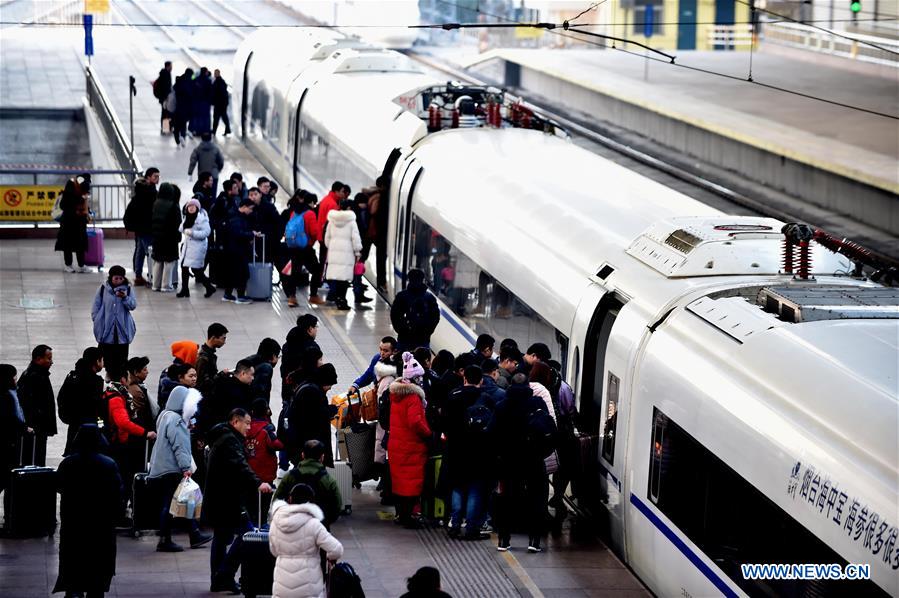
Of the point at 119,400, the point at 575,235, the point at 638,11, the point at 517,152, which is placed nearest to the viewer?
the point at 119,400

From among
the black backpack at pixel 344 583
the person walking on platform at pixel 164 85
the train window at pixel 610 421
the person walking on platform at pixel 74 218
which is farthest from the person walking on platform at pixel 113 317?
the person walking on platform at pixel 164 85

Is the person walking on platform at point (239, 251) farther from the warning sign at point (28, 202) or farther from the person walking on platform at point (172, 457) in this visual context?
the person walking on platform at point (172, 457)

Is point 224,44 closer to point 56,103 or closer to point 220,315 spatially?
point 56,103

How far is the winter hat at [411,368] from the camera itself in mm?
13602

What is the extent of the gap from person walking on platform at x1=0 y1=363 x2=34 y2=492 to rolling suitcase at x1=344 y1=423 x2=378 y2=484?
2786mm

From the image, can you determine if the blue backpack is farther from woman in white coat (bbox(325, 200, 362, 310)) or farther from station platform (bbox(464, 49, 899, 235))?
station platform (bbox(464, 49, 899, 235))

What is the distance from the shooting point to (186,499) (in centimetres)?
1220

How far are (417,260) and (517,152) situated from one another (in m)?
2.00

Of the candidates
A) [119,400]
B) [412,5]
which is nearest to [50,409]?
[119,400]

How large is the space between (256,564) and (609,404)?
3.15 meters

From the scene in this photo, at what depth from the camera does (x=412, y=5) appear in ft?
197

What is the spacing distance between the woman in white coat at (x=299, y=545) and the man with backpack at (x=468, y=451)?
2.81m

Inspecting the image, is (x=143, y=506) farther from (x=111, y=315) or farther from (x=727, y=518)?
(x=727, y=518)

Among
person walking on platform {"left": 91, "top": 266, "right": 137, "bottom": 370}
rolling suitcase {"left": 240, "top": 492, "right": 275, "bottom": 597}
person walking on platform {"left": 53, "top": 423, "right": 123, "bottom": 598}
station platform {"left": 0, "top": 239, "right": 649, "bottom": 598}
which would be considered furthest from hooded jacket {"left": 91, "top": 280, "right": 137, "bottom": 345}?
rolling suitcase {"left": 240, "top": 492, "right": 275, "bottom": 597}
